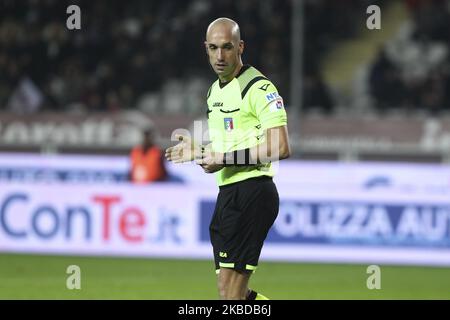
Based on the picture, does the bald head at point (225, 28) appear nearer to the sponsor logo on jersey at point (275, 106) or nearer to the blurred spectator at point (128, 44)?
the sponsor logo on jersey at point (275, 106)

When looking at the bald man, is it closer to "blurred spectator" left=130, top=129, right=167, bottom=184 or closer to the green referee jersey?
the green referee jersey

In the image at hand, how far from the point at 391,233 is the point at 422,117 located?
487 cm

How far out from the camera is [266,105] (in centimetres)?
697

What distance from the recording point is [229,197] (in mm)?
7211

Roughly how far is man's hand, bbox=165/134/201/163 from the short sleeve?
1.53 feet

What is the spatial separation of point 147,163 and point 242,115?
916 cm

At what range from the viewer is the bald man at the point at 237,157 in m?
7.04

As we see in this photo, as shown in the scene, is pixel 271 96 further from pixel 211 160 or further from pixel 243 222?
pixel 243 222

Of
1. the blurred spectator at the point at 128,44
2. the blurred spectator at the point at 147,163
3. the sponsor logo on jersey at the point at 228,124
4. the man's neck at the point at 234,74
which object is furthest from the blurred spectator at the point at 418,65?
the sponsor logo on jersey at the point at 228,124

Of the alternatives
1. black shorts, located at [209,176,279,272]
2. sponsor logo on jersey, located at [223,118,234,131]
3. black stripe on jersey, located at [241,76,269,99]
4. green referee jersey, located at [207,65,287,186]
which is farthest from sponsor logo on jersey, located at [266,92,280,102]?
black shorts, located at [209,176,279,272]

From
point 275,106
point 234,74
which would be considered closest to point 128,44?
point 234,74

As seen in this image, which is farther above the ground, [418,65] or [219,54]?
[418,65]

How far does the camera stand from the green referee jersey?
703 cm
